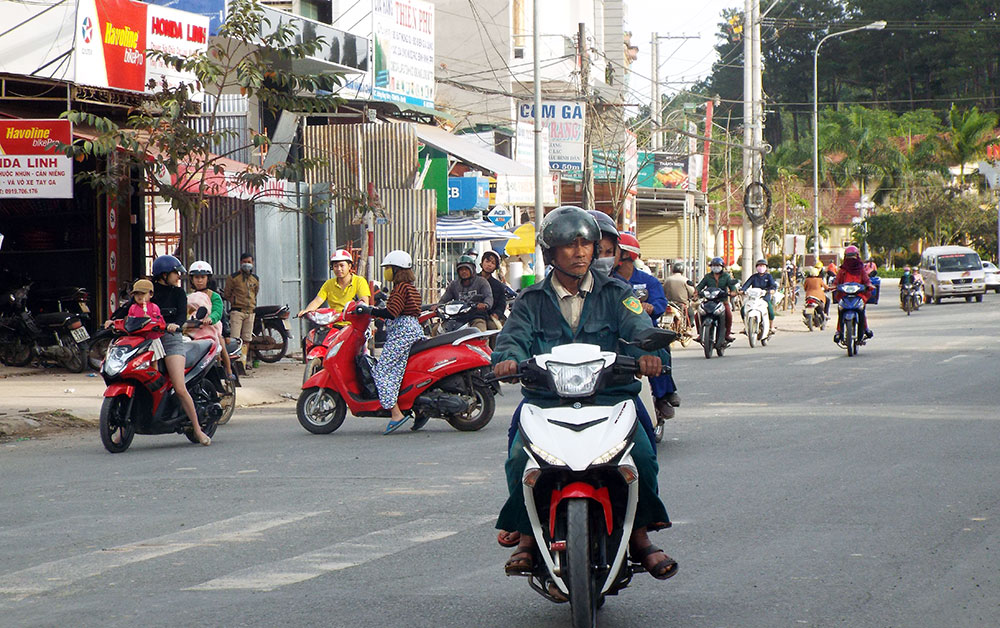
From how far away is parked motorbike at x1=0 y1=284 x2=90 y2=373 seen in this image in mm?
18828

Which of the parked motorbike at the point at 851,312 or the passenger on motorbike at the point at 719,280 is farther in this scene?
the passenger on motorbike at the point at 719,280

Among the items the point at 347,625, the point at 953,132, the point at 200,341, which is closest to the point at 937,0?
the point at 953,132

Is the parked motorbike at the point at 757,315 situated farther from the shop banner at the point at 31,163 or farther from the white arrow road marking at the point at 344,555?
the white arrow road marking at the point at 344,555

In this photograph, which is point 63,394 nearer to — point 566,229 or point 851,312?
point 566,229

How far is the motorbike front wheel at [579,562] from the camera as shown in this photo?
4930 mm

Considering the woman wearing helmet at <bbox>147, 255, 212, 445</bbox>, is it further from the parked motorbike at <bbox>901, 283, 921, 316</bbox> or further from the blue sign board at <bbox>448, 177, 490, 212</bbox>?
the parked motorbike at <bbox>901, 283, 921, 316</bbox>

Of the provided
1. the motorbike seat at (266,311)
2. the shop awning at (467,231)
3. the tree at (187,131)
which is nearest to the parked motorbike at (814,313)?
the shop awning at (467,231)

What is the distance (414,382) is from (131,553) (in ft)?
18.3

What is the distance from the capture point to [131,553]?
698 centimetres

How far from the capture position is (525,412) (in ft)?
17.0

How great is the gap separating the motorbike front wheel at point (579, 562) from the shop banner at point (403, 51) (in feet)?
74.2

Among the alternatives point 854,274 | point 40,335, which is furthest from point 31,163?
point 854,274

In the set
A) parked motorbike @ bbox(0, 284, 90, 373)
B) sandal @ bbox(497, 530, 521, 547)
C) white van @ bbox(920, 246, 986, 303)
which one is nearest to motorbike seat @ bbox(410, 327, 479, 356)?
sandal @ bbox(497, 530, 521, 547)

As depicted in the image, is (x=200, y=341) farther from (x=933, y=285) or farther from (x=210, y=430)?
(x=933, y=285)
